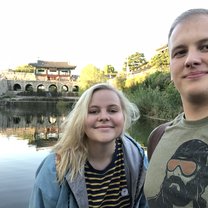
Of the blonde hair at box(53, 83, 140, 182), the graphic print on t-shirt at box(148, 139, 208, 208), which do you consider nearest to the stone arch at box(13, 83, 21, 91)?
the blonde hair at box(53, 83, 140, 182)

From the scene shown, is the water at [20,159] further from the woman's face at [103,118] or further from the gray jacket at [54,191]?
the woman's face at [103,118]

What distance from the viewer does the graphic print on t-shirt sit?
101 cm

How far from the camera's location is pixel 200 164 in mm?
1031

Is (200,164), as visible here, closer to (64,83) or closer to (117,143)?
(117,143)

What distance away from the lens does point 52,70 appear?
56.1 metres

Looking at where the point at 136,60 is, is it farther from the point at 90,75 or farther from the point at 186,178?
the point at 186,178

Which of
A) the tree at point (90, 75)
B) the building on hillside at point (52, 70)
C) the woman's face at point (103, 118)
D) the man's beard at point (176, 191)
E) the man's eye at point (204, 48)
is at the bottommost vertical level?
the man's beard at point (176, 191)

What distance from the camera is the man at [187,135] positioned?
3.38ft

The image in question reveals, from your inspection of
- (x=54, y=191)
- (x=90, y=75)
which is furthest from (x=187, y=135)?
(x=90, y=75)

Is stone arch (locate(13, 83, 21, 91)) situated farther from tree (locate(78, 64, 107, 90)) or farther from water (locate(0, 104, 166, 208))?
water (locate(0, 104, 166, 208))

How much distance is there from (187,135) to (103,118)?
823 mm

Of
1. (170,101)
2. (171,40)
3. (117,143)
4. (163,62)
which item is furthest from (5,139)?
(163,62)

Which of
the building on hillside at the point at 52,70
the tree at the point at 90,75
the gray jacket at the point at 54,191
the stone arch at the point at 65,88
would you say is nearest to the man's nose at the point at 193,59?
the gray jacket at the point at 54,191

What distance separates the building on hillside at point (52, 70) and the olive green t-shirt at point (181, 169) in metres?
53.4
